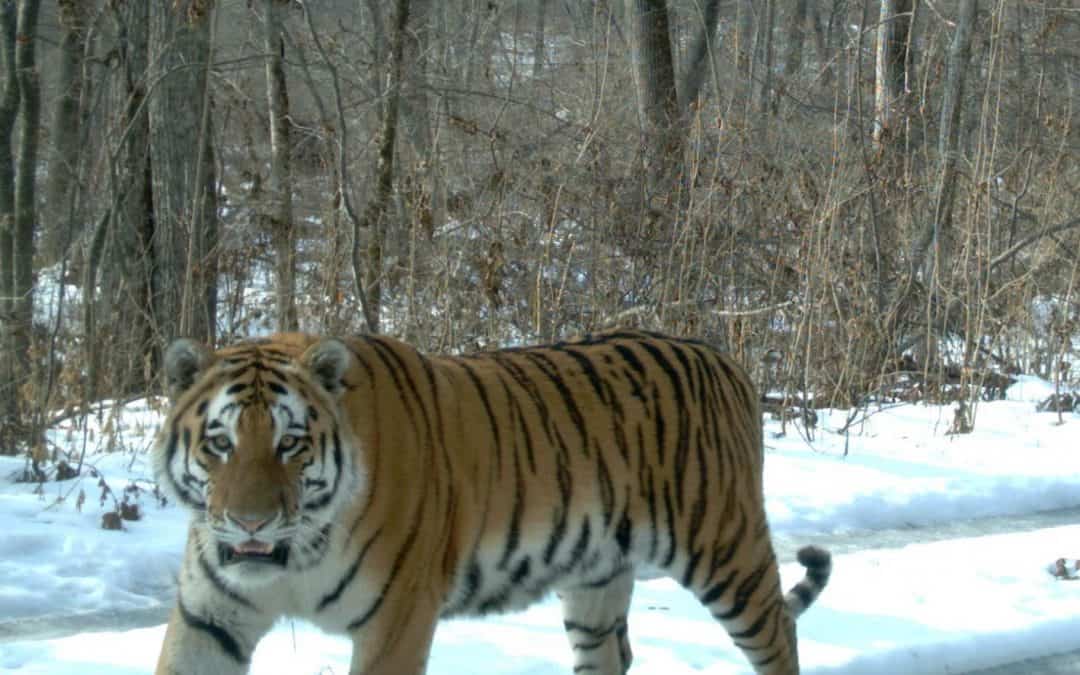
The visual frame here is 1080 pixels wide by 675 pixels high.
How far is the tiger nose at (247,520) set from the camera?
117 inches

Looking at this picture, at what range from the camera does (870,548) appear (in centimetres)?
625

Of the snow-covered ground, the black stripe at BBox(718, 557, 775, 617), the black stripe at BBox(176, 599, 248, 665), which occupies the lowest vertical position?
the snow-covered ground

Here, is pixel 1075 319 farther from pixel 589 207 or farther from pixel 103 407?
pixel 103 407

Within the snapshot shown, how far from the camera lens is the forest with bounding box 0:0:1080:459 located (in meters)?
7.69

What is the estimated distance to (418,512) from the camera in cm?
343

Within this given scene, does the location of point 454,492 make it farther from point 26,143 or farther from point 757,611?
point 26,143

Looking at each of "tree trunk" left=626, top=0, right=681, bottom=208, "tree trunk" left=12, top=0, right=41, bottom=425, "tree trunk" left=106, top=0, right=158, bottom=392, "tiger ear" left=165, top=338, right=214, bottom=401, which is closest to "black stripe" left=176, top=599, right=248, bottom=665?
"tiger ear" left=165, top=338, right=214, bottom=401

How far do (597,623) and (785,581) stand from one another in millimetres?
1627

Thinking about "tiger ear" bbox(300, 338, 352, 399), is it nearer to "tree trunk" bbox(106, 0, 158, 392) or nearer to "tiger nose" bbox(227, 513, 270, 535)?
"tiger nose" bbox(227, 513, 270, 535)

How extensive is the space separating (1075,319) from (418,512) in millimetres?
7807

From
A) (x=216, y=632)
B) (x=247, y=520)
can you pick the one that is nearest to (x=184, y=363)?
(x=247, y=520)

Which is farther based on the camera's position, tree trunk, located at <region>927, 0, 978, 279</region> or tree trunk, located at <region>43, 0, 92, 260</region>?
tree trunk, located at <region>43, 0, 92, 260</region>

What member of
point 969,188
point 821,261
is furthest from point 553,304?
point 969,188

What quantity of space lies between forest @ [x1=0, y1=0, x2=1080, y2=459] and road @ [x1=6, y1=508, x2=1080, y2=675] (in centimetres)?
181
